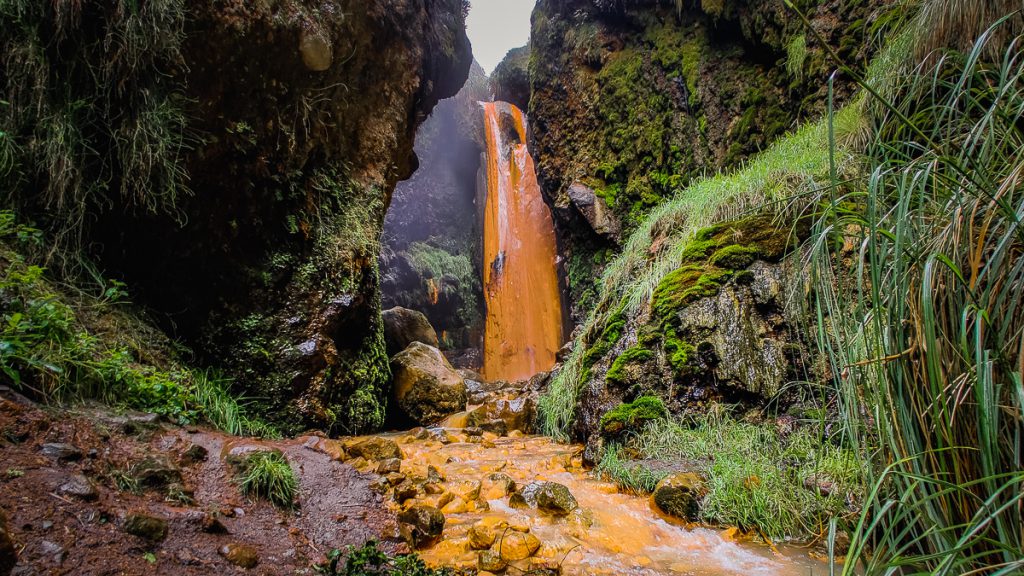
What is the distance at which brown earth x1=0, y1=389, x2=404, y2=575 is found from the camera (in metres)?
1.14

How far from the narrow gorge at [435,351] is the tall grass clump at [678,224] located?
5cm

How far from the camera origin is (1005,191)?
2.70 feet

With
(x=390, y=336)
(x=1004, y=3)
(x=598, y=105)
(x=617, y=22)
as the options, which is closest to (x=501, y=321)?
(x=390, y=336)

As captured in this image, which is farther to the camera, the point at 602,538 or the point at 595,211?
the point at 595,211

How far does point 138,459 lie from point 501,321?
11.2 meters

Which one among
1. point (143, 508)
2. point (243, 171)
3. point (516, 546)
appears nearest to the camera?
point (143, 508)

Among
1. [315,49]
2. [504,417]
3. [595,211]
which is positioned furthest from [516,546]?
[595,211]

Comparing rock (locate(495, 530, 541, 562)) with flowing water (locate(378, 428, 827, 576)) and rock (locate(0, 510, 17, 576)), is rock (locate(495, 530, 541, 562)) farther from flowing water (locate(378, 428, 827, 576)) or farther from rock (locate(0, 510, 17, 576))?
rock (locate(0, 510, 17, 576))

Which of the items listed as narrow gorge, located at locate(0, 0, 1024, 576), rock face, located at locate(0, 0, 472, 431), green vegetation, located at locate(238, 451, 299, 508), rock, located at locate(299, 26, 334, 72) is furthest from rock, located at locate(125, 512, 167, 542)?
rock, located at locate(299, 26, 334, 72)

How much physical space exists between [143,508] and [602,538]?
1.73 metres

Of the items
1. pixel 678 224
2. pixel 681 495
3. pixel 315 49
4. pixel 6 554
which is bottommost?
pixel 681 495

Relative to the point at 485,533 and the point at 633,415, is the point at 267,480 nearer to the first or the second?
the point at 485,533

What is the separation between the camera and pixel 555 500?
2197mm

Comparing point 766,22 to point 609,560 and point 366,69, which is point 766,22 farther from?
point 609,560
